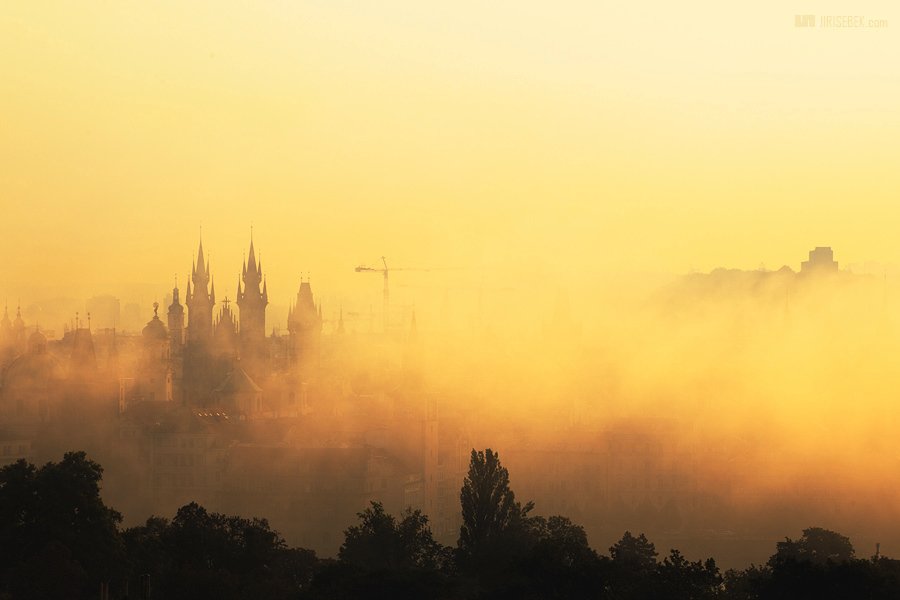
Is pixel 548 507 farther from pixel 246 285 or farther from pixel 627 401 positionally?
pixel 246 285

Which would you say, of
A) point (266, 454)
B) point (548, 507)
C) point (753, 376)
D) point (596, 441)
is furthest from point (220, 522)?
point (753, 376)

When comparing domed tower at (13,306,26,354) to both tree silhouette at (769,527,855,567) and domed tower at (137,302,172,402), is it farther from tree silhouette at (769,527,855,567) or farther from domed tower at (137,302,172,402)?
tree silhouette at (769,527,855,567)

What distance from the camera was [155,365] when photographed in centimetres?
15800

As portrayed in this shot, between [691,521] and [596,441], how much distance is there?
617 inches

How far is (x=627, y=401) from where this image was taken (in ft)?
543

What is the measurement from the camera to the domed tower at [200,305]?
579 ft

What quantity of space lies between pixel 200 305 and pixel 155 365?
982 inches

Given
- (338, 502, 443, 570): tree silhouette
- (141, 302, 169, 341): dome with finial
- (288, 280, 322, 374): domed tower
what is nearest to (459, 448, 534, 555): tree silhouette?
(338, 502, 443, 570): tree silhouette

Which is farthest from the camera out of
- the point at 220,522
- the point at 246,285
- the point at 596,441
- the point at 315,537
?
the point at 246,285

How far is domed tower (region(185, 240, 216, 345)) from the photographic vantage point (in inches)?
6949

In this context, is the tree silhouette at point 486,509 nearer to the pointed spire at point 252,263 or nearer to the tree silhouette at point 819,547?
the tree silhouette at point 819,547

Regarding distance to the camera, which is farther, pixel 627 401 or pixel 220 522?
pixel 627 401

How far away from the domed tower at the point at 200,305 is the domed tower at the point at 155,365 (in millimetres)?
13661

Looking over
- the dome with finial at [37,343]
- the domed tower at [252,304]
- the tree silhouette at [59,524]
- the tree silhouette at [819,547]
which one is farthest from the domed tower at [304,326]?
the tree silhouette at [59,524]
